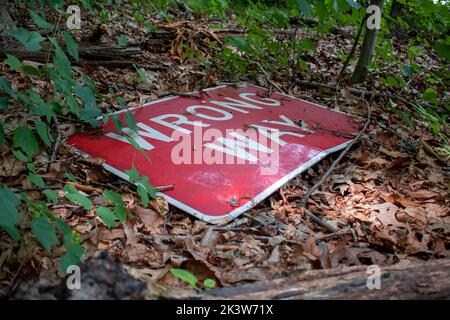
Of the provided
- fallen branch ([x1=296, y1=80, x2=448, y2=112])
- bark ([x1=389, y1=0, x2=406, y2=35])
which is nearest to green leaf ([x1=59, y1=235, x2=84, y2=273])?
fallen branch ([x1=296, y1=80, x2=448, y2=112])

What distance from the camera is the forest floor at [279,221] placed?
1646mm

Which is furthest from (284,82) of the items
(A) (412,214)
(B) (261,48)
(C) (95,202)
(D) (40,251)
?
(D) (40,251)

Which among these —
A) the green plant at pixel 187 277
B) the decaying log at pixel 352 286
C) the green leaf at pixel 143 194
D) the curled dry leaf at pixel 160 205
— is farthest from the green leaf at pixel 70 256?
the curled dry leaf at pixel 160 205

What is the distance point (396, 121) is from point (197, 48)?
218 centimetres

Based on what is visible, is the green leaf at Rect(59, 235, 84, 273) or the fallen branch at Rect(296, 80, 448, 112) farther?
the fallen branch at Rect(296, 80, 448, 112)

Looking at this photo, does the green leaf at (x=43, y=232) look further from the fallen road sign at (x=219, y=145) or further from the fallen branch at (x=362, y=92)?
the fallen branch at (x=362, y=92)

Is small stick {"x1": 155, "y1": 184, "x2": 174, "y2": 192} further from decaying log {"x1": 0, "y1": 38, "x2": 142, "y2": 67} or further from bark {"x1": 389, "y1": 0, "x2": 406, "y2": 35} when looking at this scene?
bark {"x1": 389, "y1": 0, "x2": 406, "y2": 35}

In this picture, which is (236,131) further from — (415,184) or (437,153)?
→ (437,153)

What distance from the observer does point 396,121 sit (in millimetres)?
3484

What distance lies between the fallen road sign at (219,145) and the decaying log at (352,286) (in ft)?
2.81

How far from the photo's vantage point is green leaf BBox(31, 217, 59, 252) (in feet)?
4.41

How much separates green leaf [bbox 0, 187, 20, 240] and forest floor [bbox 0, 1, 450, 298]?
23cm

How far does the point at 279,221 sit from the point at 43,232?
112 cm

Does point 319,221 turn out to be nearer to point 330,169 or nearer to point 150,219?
point 330,169
